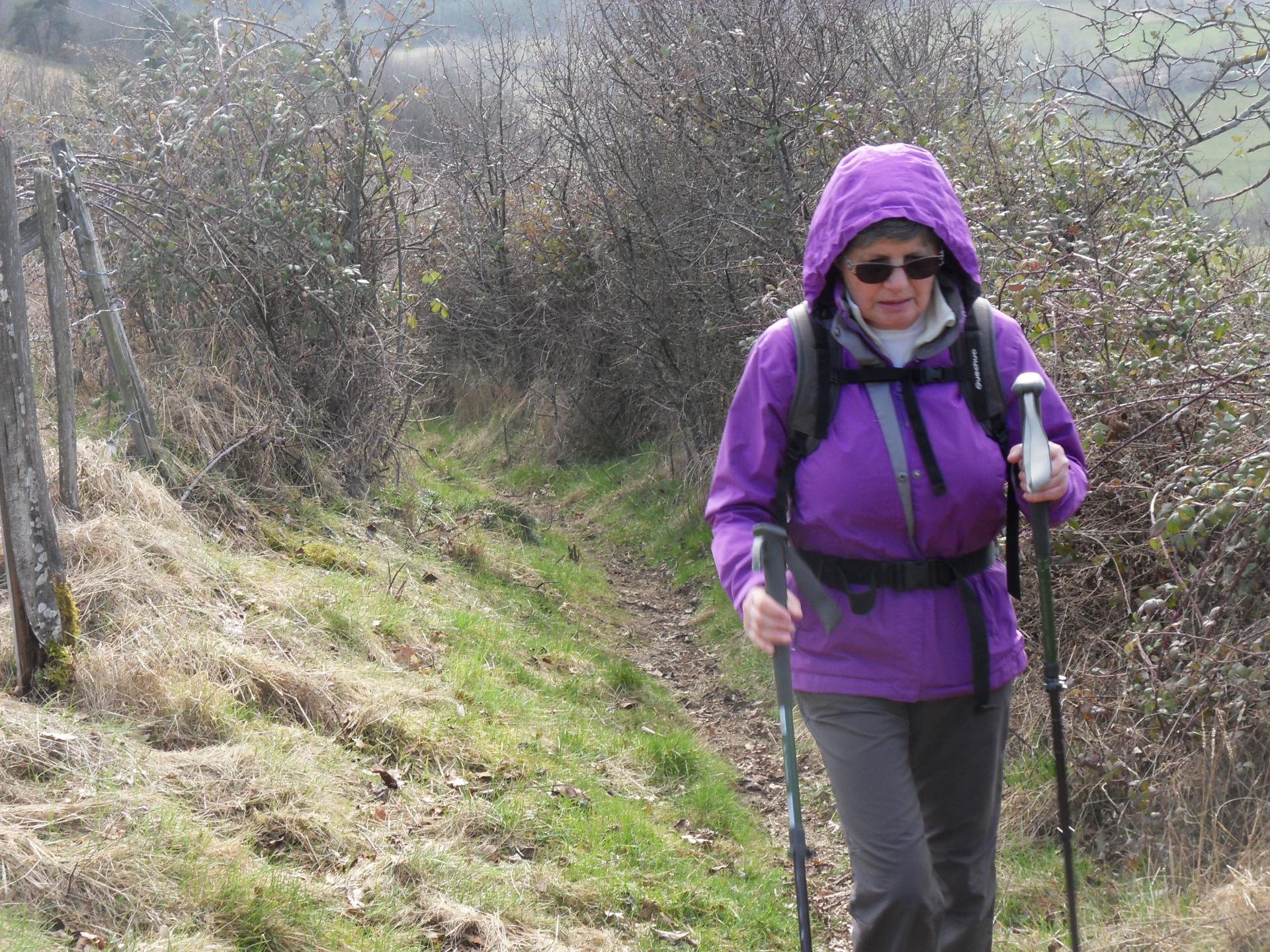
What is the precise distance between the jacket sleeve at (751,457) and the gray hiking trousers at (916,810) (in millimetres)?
425

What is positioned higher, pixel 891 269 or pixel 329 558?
pixel 891 269

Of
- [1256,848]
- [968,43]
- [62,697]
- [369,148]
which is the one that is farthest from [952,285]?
[968,43]

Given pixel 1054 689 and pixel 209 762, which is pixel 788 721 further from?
pixel 209 762

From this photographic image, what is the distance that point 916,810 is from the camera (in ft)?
9.05

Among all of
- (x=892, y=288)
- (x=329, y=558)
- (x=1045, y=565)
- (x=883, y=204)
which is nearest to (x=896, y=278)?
(x=892, y=288)

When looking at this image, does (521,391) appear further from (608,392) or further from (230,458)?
(230,458)

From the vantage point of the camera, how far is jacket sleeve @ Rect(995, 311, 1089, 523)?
2.92 meters

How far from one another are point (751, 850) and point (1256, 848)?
2411mm

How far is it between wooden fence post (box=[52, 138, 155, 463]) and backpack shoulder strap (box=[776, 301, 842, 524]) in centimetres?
512

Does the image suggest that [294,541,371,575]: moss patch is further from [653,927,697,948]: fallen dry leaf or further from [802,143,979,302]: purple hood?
[802,143,979,302]: purple hood

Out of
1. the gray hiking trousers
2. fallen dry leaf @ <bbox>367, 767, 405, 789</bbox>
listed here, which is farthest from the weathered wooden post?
the gray hiking trousers

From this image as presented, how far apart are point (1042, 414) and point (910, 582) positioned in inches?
22.9

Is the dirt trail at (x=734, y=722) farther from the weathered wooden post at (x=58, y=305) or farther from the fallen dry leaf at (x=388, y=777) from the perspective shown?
the weathered wooden post at (x=58, y=305)

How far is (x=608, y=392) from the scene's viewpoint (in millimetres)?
14141
